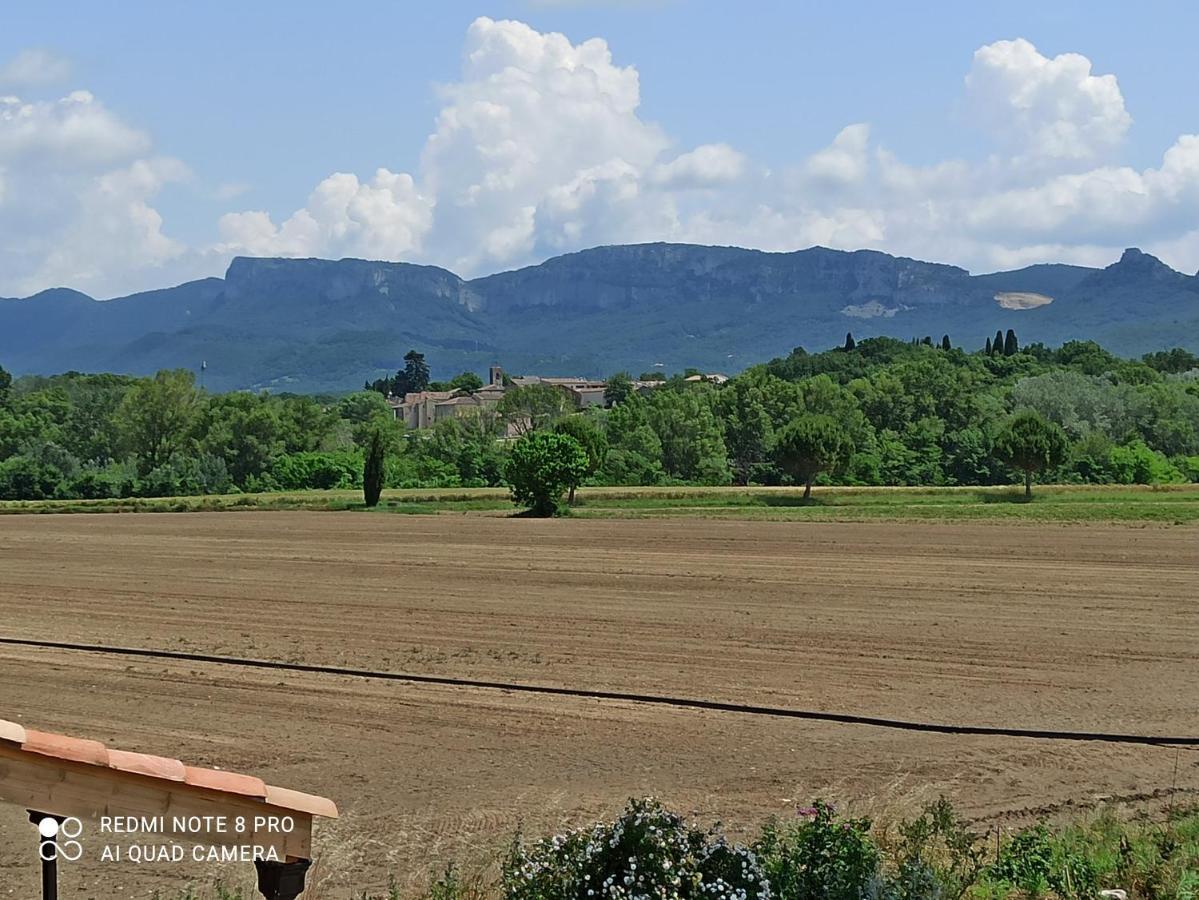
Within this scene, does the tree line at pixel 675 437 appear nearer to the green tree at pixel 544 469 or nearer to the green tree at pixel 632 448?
the green tree at pixel 632 448

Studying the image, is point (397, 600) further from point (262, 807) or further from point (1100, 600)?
point (262, 807)

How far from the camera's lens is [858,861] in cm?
796

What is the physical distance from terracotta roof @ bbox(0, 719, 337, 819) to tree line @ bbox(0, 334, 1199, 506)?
58425mm

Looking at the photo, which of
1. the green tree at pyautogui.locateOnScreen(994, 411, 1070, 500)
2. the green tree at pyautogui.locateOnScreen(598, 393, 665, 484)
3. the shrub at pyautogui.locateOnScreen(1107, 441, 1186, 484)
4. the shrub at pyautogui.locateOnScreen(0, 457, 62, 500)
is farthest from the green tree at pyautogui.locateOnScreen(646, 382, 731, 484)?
the shrub at pyautogui.locateOnScreen(0, 457, 62, 500)

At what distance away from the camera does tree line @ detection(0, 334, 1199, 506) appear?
251ft

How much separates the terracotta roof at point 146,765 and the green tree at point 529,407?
10452 cm

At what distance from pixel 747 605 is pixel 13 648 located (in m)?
14.4

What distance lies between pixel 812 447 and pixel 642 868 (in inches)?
2500

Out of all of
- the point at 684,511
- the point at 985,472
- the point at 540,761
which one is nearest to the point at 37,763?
the point at 540,761

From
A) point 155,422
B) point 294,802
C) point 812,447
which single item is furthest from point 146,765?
point 155,422

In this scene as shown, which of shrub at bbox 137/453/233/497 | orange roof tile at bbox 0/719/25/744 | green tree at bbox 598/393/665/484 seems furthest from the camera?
green tree at bbox 598/393/665/484

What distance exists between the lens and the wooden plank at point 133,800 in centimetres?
403

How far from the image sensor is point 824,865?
313 inches

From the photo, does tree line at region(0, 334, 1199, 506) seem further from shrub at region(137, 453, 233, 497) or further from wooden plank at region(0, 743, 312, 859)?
wooden plank at region(0, 743, 312, 859)
